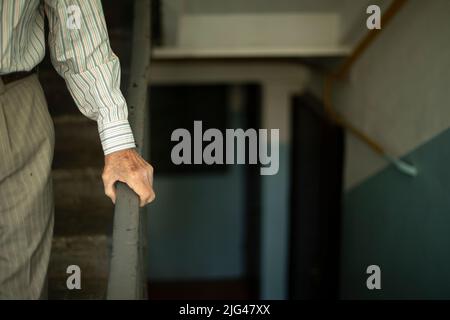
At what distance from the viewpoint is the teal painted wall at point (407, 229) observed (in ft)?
7.02

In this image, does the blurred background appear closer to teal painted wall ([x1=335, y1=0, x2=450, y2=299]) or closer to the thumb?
teal painted wall ([x1=335, y1=0, x2=450, y2=299])

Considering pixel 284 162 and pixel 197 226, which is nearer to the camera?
pixel 284 162

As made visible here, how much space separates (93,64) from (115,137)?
0.20 meters

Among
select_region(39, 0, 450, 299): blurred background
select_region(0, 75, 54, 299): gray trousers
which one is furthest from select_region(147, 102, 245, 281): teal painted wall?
select_region(0, 75, 54, 299): gray trousers

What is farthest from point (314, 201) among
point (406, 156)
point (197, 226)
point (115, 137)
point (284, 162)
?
point (115, 137)

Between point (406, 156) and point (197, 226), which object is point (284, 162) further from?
point (406, 156)

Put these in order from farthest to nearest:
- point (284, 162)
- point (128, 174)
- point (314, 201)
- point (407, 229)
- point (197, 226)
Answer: point (197, 226)
point (284, 162)
point (314, 201)
point (407, 229)
point (128, 174)

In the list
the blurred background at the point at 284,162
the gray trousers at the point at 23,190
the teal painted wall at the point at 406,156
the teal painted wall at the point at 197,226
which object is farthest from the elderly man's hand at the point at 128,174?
the teal painted wall at the point at 197,226

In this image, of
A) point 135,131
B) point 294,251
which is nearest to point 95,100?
point 135,131

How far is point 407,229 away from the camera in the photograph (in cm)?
250

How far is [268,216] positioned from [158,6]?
2.50m

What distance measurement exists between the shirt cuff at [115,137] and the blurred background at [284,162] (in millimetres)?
432

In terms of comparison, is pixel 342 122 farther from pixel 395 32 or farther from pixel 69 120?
pixel 69 120

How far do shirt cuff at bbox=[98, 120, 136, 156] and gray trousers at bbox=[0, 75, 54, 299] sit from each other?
0.71ft
